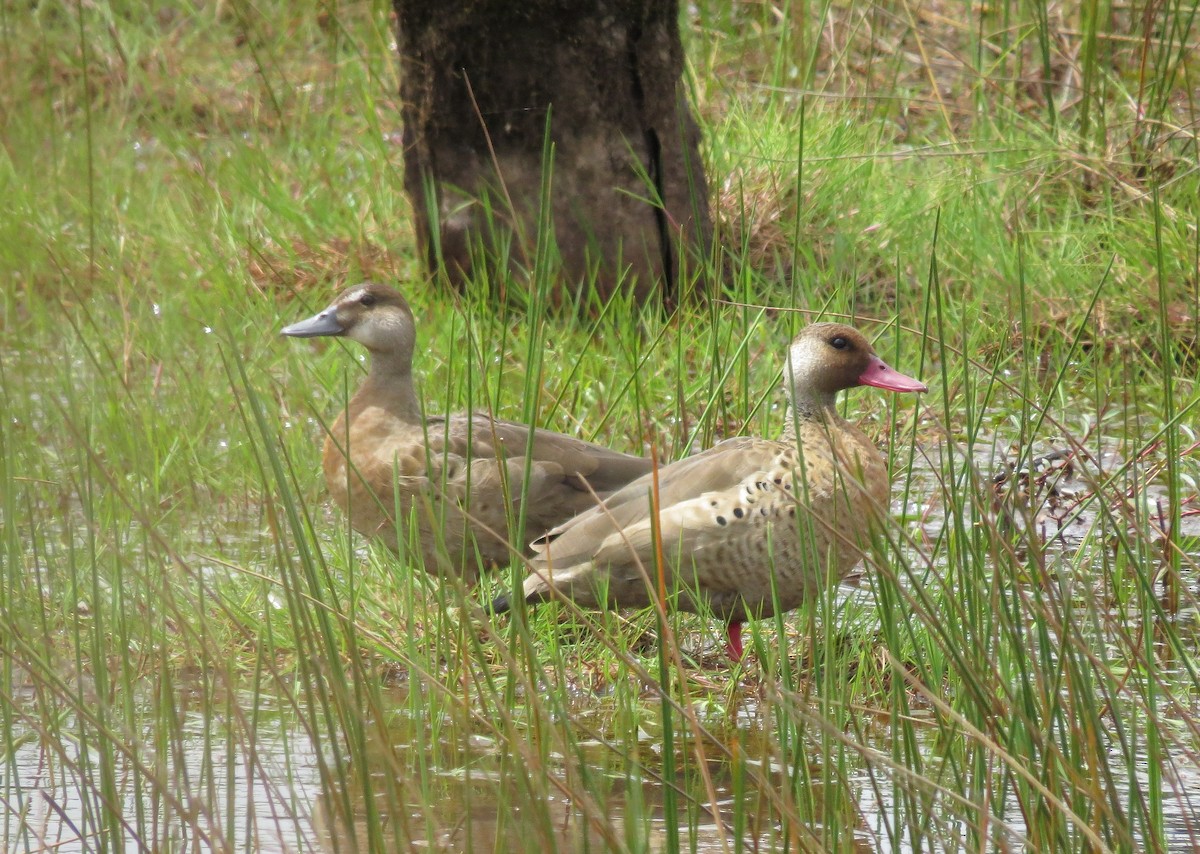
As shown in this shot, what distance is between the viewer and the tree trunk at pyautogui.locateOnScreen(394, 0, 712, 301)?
6.38 m

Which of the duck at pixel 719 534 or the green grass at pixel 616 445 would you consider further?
the duck at pixel 719 534

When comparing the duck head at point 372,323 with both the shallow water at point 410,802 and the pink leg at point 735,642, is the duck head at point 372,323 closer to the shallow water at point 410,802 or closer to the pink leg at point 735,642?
the pink leg at point 735,642

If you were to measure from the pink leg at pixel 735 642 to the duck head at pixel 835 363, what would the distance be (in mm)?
620

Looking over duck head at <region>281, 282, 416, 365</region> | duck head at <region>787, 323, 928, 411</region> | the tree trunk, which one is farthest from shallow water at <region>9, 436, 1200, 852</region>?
the tree trunk

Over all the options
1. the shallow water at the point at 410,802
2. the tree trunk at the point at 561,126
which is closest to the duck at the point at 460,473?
the shallow water at the point at 410,802

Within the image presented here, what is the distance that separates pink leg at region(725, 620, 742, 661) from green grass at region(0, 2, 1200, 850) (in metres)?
0.04

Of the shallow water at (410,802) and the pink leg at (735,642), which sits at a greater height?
the shallow water at (410,802)

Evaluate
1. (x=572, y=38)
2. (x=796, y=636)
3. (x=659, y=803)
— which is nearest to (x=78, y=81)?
(x=572, y=38)

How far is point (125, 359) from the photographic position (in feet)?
18.5

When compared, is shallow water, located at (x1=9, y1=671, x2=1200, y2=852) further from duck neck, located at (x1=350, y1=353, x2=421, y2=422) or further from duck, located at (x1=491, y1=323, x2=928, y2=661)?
duck neck, located at (x1=350, y1=353, x2=421, y2=422)

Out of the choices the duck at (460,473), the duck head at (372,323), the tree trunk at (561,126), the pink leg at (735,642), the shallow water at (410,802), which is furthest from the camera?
the tree trunk at (561,126)

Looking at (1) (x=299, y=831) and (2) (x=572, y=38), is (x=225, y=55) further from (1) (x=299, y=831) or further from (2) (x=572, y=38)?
(1) (x=299, y=831)

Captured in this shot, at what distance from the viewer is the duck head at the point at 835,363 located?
466 centimetres

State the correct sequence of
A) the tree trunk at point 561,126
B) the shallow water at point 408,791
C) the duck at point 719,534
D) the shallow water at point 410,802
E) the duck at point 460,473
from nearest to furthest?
the shallow water at point 408,791, the shallow water at point 410,802, the duck at point 719,534, the duck at point 460,473, the tree trunk at point 561,126
